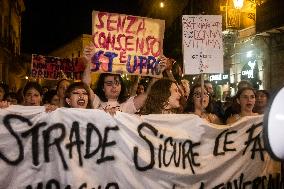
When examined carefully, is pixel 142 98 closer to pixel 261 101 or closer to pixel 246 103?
pixel 246 103

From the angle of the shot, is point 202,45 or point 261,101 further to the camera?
point 261,101

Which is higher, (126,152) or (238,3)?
(238,3)

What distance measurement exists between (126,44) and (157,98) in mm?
1351

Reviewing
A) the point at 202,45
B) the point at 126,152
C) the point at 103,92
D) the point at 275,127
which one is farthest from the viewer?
the point at 202,45

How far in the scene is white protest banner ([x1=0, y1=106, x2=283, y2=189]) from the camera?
4.19m

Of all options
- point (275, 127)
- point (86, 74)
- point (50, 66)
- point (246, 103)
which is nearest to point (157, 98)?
point (86, 74)

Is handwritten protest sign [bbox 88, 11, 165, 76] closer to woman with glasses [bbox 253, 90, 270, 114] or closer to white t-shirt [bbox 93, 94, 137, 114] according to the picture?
white t-shirt [bbox 93, 94, 137, 114]

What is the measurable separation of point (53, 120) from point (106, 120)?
1.86 ft

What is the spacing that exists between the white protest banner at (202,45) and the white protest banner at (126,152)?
968 mm

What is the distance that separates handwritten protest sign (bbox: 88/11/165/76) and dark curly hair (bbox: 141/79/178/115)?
2.94ft

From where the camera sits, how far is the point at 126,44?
6.22 metres

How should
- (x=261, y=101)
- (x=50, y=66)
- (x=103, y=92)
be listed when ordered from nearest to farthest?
1. (x=103, y=92)
2. (x=261, y=101)
3. (x=50, y=66)

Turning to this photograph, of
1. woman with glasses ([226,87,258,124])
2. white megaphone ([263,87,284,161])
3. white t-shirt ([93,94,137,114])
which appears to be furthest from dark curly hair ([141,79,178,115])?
white megaphone ([263,87,284,161])

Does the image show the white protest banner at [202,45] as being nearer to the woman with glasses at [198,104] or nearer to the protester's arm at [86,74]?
the woman with glasses at [198,104]
